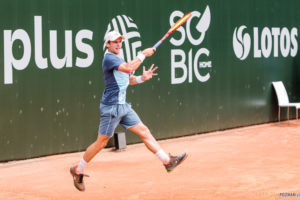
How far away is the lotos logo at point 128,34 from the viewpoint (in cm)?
1085

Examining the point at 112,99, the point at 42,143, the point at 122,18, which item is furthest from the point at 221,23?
the point at 112,99

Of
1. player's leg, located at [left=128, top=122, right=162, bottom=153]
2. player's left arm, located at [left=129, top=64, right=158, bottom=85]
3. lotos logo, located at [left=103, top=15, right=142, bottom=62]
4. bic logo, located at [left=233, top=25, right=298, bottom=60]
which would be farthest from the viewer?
bic logo, located at [left=233, top=25, right=298, bottom=60]

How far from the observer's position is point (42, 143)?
9922 millimetres

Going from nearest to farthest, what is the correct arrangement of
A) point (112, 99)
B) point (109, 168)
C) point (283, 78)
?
A: point (112, 99)
point (109, 168)
point (283, 78)

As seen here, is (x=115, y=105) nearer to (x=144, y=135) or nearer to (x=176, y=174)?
(x=144, y=135)

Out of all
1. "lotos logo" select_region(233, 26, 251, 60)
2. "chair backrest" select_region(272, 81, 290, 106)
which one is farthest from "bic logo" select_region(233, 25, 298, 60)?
"chair backrest" select_region(272, 81, 290, 106)

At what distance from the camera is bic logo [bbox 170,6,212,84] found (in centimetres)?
1202

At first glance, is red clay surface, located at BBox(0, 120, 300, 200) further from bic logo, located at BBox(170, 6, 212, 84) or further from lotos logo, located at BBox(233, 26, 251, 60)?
lotos logo, located at BBox(233, 26, 251, 60)

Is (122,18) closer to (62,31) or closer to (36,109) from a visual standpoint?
(62,31)

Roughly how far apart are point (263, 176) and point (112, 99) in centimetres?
247

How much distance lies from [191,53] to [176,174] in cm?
442

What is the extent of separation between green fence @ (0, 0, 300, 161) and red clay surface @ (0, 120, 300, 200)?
59 centimetres

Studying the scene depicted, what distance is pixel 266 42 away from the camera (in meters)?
14.4

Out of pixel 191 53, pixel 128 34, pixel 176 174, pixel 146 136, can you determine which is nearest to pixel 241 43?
pixel 191 53
